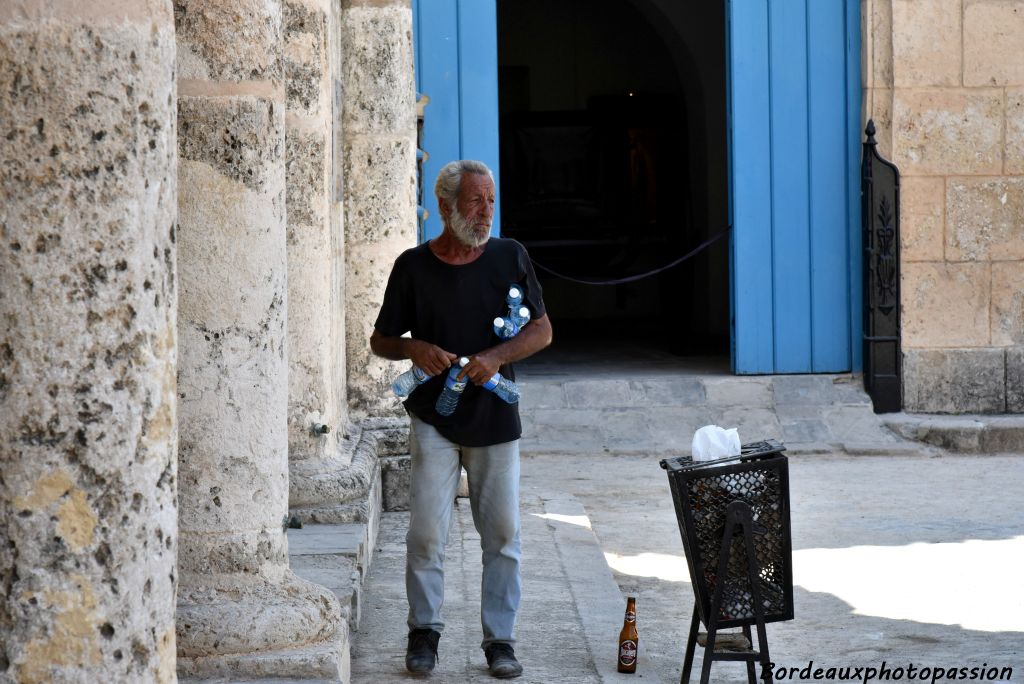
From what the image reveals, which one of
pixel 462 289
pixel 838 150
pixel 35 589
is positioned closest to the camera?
pixel 35 589

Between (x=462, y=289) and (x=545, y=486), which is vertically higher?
(x=462, y=289)

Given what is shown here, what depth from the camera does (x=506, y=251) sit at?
4.12 m

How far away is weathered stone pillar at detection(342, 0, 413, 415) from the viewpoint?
21.9ft

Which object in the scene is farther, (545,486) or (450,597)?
(545,486)

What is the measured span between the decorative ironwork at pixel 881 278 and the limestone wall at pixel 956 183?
0.07m

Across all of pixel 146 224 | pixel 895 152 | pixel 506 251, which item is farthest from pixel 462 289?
pixel 895 152

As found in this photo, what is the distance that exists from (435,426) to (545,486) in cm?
351

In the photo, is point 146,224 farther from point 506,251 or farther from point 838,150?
point 838,150

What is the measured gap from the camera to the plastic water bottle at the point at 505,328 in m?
4.06

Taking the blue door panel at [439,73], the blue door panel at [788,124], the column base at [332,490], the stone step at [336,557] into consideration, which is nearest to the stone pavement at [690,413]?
the blue door panel at [788,124]

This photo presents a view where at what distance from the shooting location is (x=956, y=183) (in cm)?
889

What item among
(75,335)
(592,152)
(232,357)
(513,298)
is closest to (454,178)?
(513,298)

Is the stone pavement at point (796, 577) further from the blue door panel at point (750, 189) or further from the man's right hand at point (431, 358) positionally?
the blue door panel at point (750, 189)

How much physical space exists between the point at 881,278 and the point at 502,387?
5390 mm
